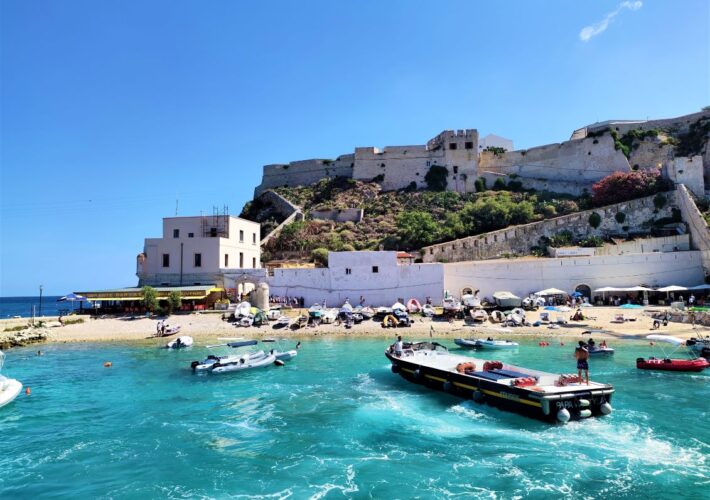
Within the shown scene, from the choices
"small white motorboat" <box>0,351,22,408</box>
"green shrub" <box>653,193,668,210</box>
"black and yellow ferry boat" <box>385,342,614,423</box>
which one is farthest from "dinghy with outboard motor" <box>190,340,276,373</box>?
"green shrub" <box>653,193,668,210</box>

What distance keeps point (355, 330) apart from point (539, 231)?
2156cm

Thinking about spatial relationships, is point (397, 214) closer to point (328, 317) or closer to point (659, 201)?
point (659, 201)

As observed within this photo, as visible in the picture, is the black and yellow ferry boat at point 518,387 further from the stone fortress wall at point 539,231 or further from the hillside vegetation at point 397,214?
the hillside vegetation at point 397,214

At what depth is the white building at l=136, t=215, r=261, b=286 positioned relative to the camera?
35.4 meters

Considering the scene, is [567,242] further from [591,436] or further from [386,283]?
[591,436]

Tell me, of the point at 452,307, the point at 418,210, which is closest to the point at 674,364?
the point at 452,307

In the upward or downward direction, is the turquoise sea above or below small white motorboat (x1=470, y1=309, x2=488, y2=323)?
below

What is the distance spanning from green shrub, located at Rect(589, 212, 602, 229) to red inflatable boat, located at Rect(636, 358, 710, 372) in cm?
2472

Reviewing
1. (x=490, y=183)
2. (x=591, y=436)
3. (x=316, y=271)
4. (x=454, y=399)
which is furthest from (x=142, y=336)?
(x=490, y=183)

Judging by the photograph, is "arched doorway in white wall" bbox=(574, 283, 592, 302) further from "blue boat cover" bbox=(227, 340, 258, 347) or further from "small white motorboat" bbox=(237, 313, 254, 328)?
"blue boat cover" bbox=(227, 340, 258, 347)

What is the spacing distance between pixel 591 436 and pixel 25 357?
951 inches

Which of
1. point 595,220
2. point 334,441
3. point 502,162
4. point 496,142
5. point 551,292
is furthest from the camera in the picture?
point 496,142

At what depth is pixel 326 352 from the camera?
21.7 meters

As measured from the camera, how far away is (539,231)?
40.0 metres
